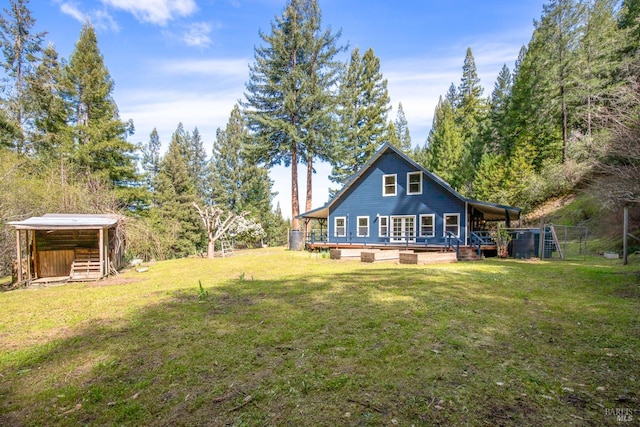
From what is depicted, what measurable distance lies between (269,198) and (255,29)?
19308 millimetres

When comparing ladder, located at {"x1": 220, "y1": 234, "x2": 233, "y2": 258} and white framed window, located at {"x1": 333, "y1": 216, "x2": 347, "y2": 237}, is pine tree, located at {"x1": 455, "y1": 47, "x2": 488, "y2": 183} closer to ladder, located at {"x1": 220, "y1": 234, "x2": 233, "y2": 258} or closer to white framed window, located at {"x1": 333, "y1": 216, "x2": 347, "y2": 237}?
white framed window, located at {"x1": 333, "y1": 216, "x2": 347, "y2": 237}

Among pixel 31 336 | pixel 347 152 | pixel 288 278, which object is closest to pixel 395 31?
pixel 288 278

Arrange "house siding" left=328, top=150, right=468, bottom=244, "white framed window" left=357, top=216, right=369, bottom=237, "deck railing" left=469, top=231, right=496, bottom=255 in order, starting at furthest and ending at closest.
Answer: "white framed window" left=357, top=216, right=369, bottom=237 < "house siding" left=328, top=150, right=468, bottom=244 < "deck railing" left=469, top=231, right=496, bottom=255

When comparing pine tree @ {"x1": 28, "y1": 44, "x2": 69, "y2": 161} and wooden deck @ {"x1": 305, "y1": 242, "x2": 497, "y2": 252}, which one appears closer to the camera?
wooden deck @ {"x1": 305, "y1": 242, "x2": 497, "y2": 252}

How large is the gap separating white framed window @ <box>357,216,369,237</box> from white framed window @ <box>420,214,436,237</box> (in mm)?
3723

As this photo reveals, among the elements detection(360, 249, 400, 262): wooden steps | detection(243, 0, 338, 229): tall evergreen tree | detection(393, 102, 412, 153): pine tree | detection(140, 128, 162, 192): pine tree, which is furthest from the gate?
detection(140, 128, 162, 192): pine tree

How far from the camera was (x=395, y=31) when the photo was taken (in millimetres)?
15305

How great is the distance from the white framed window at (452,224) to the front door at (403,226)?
195 cm

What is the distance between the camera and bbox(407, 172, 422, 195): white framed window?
20188 millimetres

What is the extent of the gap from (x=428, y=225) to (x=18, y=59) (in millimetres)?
29239

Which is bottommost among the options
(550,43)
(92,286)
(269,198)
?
(92,286)

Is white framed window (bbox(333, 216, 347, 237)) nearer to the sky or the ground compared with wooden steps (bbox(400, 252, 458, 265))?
nearer to the sky

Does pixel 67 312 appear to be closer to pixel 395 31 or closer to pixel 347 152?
pixel 395 31

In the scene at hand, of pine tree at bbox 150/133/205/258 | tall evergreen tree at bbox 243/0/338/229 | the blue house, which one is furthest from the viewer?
pine tree at bbox 150/133/205/258
